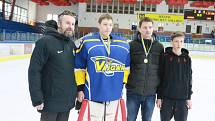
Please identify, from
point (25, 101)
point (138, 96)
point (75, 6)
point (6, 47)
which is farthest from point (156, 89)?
point (75, 6)

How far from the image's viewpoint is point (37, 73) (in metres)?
2.45

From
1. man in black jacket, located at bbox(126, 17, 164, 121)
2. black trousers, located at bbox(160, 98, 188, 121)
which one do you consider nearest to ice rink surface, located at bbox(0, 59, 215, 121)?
black trousers, located at bbox(160, 98, 188, 121)

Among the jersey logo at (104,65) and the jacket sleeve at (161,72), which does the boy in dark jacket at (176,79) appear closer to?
the jacket sleeve at (161,72)

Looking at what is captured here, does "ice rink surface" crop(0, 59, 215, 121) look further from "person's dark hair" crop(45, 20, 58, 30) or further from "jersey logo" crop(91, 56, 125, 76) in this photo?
"person's dark hair" crop(45, 20, 58, 30)

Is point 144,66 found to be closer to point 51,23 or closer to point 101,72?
point 101,72

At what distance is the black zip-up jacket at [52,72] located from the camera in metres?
2.45

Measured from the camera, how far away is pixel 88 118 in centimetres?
267

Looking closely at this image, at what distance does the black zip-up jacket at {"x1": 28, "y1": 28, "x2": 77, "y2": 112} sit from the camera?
8.04 feet

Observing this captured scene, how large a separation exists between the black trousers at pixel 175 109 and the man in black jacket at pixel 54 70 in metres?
1.00

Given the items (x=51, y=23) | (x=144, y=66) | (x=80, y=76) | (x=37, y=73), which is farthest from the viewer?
(x=144, y=66)

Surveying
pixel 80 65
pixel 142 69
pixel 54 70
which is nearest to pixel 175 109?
pixel 142 69

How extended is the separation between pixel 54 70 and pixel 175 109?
129 cm

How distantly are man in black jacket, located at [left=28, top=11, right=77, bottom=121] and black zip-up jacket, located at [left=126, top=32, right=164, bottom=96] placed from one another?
66cm

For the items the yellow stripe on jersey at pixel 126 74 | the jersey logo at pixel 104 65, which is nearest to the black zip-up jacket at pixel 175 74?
the yellow stripe on jersey at pixel 126 74
